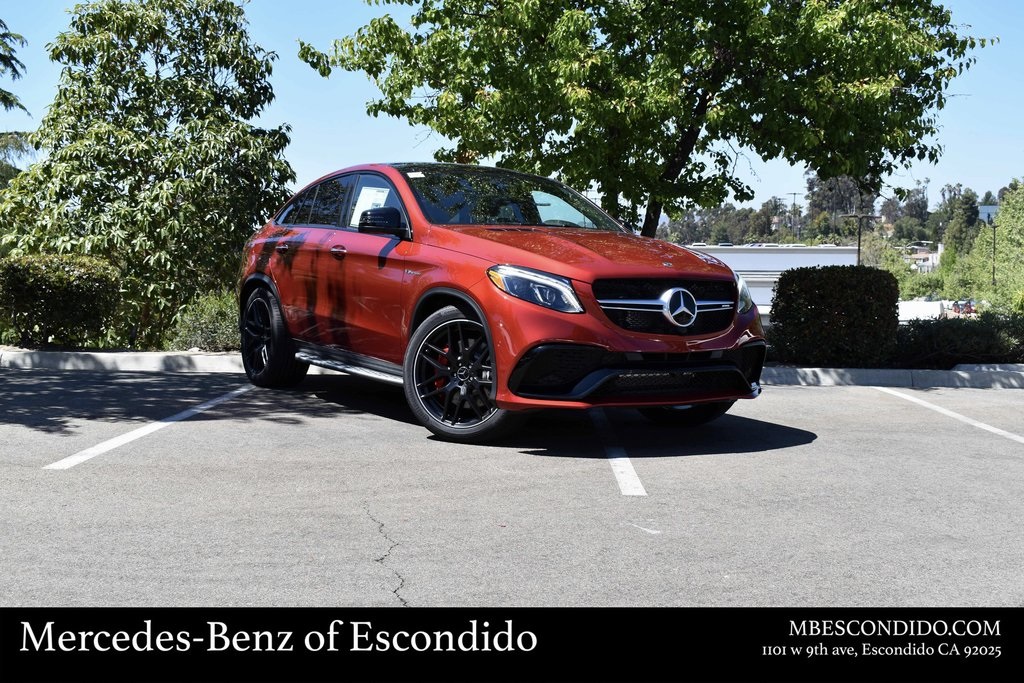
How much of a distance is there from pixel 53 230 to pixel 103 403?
8.44 m

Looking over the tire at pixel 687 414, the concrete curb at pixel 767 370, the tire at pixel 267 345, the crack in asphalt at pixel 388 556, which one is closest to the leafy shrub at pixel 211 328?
the concrete curb at pixel 767 370

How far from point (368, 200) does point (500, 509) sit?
3.81 metres

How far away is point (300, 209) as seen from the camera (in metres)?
9.68

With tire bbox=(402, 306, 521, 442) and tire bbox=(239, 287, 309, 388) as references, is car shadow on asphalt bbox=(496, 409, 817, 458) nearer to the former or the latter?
tire bbox=(402, 306, 521, 442)

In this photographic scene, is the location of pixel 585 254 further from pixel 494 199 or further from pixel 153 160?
pixel 153 160

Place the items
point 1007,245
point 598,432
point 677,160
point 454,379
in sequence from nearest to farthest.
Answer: point 454,379
point 598,432
point 677,160
point 1007,245

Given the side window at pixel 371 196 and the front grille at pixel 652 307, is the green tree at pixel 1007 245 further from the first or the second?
the front grille at pixel 652 307

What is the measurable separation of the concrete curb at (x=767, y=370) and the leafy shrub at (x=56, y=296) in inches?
22.7

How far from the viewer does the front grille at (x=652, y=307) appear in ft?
22.6

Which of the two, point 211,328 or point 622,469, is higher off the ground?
point 211,328

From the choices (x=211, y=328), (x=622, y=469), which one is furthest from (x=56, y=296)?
(x=622, y=469)

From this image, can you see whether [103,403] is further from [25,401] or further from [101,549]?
[101,549]
